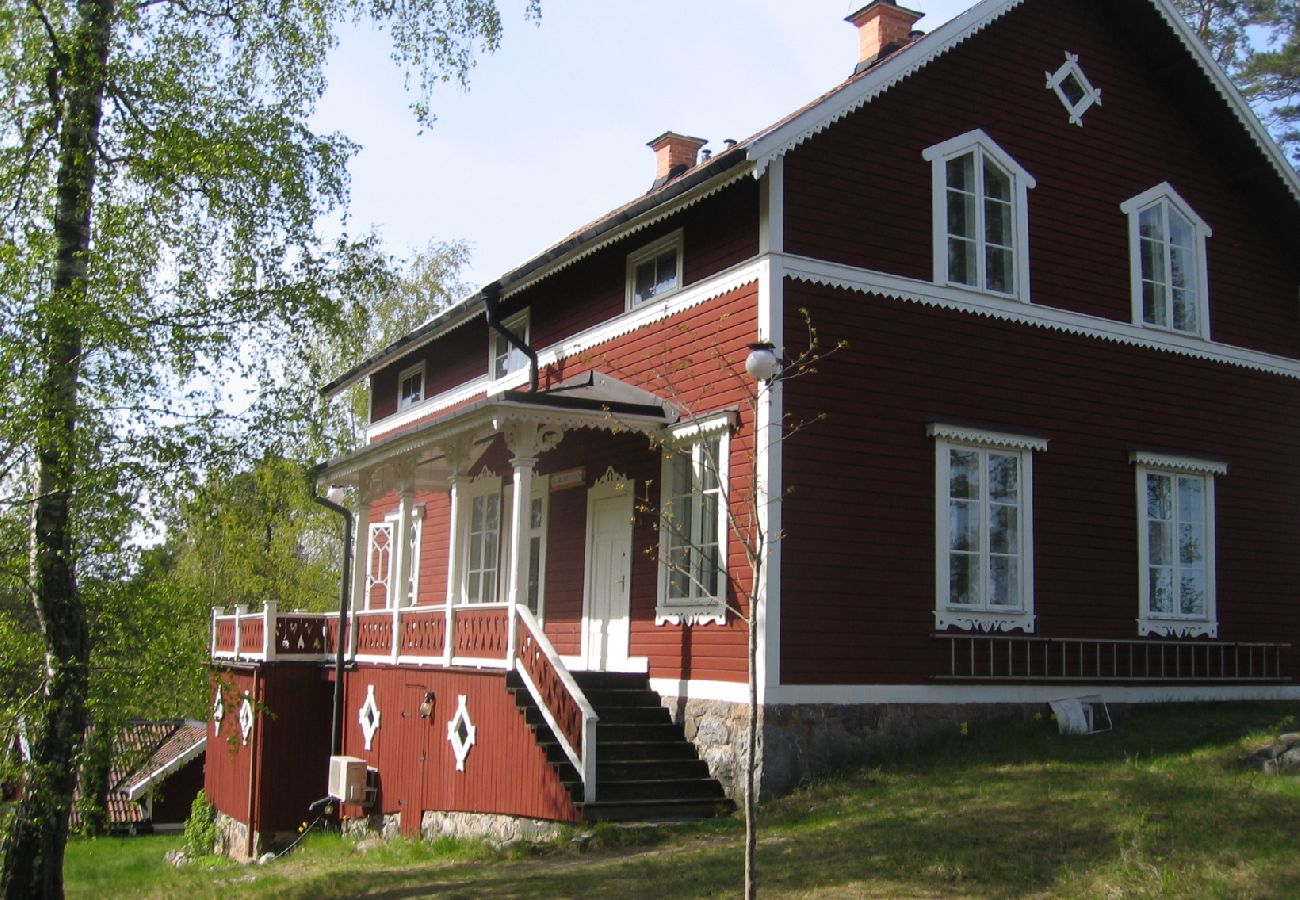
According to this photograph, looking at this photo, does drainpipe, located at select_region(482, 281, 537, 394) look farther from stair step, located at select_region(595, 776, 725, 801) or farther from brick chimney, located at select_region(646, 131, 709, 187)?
stair step, located at select_region(595, 776, 725, 801)

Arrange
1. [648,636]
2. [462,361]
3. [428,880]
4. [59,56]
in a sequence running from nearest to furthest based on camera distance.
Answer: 1. [428,880]
2. [59,56]
3. [648,636]
4. [462,361]

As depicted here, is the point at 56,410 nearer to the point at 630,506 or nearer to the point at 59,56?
the point at 59,56

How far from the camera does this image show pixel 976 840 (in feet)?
31.3

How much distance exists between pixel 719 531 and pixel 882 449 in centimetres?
182

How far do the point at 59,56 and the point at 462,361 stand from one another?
8.98 metres

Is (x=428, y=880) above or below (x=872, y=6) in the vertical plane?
below

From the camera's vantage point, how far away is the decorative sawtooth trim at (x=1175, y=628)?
600 inches

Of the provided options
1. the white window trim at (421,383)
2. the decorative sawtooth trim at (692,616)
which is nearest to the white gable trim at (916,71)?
the decorative sawtooth trim at (692,616)

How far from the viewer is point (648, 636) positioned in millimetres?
14477

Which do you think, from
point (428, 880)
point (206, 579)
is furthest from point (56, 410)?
point (206, 579)

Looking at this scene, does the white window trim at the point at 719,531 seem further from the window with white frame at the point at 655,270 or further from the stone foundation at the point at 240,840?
the stone foundation at the point at 240,840

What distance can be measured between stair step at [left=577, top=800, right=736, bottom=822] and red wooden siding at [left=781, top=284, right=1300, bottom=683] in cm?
140

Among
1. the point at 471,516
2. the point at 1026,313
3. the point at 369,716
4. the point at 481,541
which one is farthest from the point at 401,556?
the point at 1026,313

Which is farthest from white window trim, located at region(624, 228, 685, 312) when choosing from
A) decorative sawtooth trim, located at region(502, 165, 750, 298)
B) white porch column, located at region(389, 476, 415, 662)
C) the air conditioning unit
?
the air conditioning unit
